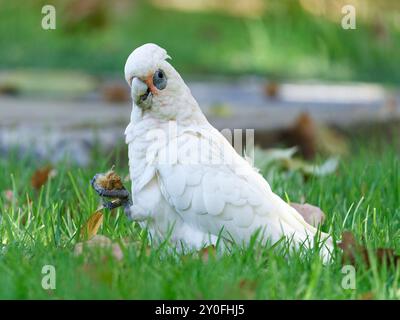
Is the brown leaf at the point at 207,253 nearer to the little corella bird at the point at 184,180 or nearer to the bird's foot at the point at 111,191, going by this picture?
the little corella bird at the point at 184,180

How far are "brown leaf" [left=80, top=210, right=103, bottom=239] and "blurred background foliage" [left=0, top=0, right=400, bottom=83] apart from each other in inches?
190

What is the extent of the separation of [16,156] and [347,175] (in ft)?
5.51

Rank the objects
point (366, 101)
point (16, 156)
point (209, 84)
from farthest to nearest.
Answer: point (209, 84)
point (366, 101)
point (16, 156)

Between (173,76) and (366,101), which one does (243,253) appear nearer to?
(173,76)

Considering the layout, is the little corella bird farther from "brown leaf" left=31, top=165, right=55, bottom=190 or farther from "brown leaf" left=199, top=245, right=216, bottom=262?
"brown leaf" left=31, top=165, right=55, bottom=190

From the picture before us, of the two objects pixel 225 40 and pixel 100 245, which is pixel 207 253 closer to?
pixel 100 245

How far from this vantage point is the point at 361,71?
8.23 m

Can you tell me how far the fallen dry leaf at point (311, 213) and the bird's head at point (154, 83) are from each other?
2.12ft

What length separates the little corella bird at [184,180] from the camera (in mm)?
2865

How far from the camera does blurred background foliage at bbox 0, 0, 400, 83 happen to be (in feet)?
26.9

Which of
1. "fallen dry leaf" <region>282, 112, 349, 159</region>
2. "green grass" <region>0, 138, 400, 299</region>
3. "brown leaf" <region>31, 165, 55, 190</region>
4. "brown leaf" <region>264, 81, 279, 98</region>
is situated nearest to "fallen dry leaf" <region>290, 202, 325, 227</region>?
"green grass" <region>0, 138, 400, 299</region>
